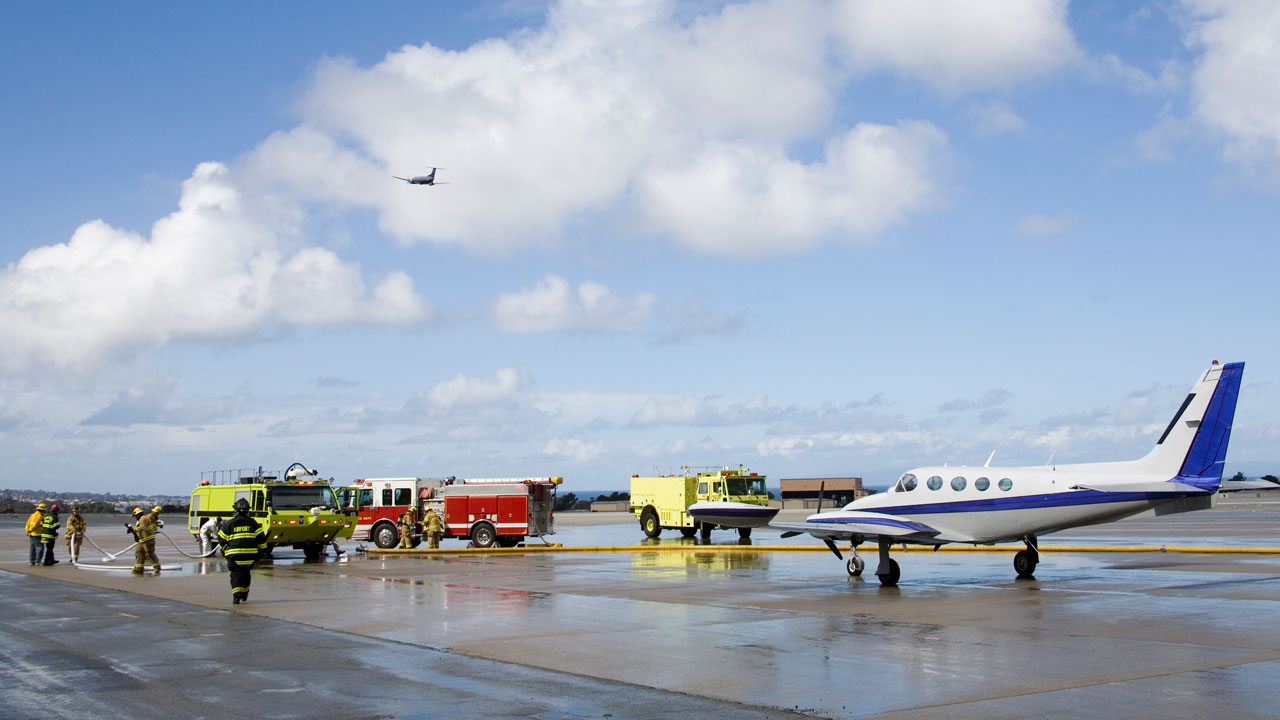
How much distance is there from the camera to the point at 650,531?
133 feet

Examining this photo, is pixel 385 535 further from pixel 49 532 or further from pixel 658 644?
pixel 658 644

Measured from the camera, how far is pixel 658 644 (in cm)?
1338

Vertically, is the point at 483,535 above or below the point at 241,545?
below

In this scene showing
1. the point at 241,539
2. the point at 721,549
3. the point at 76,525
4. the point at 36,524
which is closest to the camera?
the point at 241,539

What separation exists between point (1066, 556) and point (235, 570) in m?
20.5

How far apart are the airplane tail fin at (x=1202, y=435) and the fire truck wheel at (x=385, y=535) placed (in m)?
23.3

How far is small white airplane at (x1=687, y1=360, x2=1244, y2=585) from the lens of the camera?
21.0 metres

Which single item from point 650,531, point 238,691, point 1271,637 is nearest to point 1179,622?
point 1271,637

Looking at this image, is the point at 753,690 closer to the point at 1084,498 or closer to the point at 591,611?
the point at 591,611

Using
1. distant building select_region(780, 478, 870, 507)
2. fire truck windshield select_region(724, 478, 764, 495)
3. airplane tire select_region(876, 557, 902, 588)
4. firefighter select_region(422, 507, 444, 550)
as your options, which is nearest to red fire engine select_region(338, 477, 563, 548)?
firefighter select_region(422, 507, 444, 550)

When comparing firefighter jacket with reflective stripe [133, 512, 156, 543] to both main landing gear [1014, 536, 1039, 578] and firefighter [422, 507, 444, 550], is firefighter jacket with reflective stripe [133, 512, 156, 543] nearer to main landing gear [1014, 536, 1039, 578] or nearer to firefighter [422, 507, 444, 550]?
firefighter [422, 507, 444, 550]

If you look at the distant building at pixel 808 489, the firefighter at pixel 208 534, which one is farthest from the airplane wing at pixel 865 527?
the distant building at pixel 808 489

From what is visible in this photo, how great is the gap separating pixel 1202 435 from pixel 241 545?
17.8 metres

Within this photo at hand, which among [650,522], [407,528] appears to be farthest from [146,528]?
[650,522]
